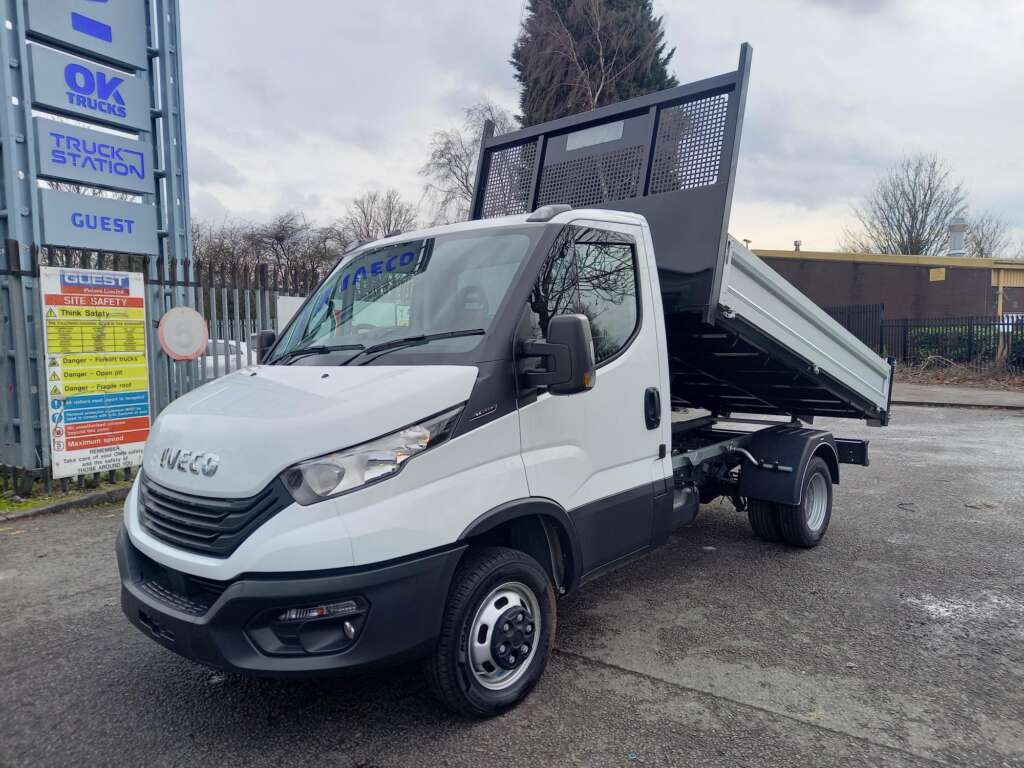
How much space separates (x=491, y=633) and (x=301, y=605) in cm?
89

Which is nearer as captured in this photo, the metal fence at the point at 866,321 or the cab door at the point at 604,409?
the cab door at the point at 604,409

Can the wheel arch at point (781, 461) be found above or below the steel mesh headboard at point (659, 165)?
below

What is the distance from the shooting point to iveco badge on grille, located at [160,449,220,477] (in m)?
2.81

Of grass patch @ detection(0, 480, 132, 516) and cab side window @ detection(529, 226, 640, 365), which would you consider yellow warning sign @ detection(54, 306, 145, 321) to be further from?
cab side window @ detection(529, 226, 640, 365)

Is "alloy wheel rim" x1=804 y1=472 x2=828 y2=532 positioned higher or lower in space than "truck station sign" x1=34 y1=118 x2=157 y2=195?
lower

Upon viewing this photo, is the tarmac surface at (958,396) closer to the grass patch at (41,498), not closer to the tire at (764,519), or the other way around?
the tire at (764,519)

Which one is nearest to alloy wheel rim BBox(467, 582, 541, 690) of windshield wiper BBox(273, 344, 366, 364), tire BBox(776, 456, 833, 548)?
windshield wiper BBox(273, 344, 366, 364)

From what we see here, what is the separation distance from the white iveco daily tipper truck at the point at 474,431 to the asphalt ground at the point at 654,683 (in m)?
0.44

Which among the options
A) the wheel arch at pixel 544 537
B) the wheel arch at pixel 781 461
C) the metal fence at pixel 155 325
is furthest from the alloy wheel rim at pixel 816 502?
the metal fence at pixel 155 325

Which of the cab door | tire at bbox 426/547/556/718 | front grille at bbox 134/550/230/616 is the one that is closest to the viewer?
front grille at bbox 134/550/230/616

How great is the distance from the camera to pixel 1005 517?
653 centimetres

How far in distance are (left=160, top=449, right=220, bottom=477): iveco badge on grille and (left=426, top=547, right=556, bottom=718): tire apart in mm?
1093

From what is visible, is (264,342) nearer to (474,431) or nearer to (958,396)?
(474,431)

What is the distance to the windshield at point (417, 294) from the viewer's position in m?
3.41
